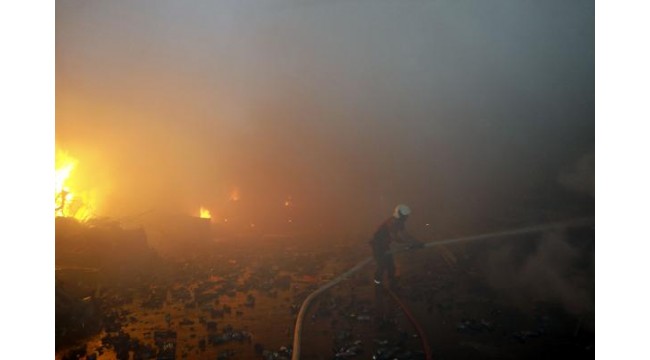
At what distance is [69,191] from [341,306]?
38.4ft

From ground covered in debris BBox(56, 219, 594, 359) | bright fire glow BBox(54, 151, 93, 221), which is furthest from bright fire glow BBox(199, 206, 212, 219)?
ground covered in debris BBox(56, 219, 594, 359)

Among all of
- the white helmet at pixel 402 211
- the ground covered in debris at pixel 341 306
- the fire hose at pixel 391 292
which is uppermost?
the white helmet at pixel 402 211

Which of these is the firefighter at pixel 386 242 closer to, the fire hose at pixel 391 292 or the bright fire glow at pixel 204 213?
the fire hose at pixel 391 292

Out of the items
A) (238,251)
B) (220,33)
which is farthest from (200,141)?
(238,251)

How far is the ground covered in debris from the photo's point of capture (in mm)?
4977

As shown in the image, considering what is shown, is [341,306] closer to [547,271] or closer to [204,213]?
[547,271]

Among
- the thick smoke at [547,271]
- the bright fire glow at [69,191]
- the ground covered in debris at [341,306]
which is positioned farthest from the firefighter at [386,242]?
the bright fire glow at [69,191]

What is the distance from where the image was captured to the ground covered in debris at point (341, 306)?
196 inches

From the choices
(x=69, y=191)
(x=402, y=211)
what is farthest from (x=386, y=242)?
(x=69, y=191)

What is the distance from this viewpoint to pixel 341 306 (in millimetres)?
6422

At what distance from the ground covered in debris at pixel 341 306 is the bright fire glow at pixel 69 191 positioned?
517 cm

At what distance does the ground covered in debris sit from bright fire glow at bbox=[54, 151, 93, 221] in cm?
517

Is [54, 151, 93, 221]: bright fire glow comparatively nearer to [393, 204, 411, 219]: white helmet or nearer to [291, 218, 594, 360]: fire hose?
[291, 218, 594, 360]: fire hose

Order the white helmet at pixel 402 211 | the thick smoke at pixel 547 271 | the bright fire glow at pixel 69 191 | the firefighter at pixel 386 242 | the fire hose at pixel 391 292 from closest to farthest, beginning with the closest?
1. the fire hose at pixel 391 292
2. the thick smoke at pixel 547 271
3. the white helmet at pixel 402 211
4. the firefighter at pixel 386 242
5. the bright fire glow at pixel 69 191
